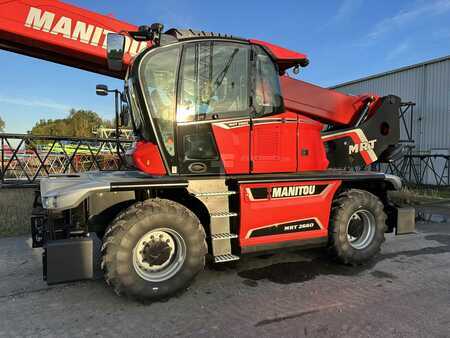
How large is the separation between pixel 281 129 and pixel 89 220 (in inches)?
105

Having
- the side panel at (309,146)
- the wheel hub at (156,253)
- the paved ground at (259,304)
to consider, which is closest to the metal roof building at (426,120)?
the side panel at (309,146)

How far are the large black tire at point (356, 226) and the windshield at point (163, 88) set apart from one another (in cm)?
256

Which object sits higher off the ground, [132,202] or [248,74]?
[248,74]

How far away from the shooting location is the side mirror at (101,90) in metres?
4.92

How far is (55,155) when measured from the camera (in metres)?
12.9

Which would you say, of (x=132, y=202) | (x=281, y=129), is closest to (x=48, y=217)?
(x=132, y=202)

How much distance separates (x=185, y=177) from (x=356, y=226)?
2810 mm

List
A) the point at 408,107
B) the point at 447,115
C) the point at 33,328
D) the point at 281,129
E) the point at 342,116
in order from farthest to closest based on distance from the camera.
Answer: the point at 408,107
the point at 447,115
the point at 342,116
the point at 281,129
the point at 33,328

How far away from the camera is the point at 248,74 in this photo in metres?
4.64

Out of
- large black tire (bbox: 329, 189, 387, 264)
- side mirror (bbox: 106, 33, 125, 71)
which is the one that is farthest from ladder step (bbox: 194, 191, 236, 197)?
side mirror (bbox: 106, 33, 125, 71)

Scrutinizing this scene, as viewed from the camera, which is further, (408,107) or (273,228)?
(408,107)

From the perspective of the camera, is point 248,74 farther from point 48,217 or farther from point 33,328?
point 33,328

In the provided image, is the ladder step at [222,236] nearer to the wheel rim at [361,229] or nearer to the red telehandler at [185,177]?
the red telehandler at [185,177]

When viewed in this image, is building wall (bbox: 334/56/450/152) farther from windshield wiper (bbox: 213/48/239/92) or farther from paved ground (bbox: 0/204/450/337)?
windshield wiper (bbox: 213/48/239/92)
